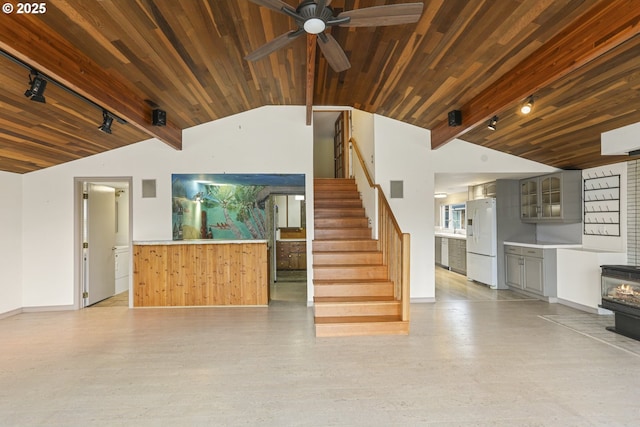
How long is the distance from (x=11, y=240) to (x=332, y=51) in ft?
18.1

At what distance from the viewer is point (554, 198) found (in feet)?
19.1

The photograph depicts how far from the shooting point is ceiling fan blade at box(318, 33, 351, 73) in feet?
8.31

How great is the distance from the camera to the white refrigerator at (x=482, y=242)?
662 centimetres

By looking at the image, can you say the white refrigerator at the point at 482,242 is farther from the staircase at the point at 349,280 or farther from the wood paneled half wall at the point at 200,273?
the wood paneled half wall at the point at 200,273

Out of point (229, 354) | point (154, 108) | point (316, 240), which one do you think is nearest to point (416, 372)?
point (229, 354)

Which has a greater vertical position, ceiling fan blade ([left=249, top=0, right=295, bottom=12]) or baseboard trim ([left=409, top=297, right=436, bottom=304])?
ceiling fan blade ([left=249, top=0, right=295, bottom=12])

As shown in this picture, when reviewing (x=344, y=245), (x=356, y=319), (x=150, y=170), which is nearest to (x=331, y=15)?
(x=356, y=319)

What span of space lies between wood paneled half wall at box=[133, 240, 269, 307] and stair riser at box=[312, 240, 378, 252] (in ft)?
3.00

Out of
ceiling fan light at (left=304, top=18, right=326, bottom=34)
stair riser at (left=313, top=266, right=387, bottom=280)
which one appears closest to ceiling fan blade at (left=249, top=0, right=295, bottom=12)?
ceiling fan light at (left=304, top=18, right=326, bottom=34)

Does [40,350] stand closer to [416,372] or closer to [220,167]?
[220,167]

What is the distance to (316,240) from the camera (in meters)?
5.35

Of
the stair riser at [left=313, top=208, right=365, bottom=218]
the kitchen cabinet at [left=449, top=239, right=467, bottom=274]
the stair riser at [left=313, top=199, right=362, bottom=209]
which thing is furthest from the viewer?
the kitchen cabinet at [left=449, top=239, right=467, bottom=274]

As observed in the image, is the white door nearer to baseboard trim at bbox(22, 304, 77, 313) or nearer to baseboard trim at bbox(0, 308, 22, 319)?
baseboard trim at bbox(22, 304, 77, 313)

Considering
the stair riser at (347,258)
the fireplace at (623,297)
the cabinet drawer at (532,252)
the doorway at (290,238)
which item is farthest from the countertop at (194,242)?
the fireplace at (623,297)
